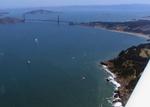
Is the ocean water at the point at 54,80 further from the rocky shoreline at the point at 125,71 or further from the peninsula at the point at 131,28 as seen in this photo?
the peninsula at the point at 131,28

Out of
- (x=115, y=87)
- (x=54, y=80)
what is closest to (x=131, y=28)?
(x=54, y=80)

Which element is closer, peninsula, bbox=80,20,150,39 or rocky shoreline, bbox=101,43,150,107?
rocky shoreline, bbox=101,43,150,107

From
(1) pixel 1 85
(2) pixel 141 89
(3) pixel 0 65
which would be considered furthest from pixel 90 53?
(2) pixel 141 89

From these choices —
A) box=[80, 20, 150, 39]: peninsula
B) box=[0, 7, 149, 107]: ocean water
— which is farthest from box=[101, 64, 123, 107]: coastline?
box=[80, 20, 150, 39]: peninsula

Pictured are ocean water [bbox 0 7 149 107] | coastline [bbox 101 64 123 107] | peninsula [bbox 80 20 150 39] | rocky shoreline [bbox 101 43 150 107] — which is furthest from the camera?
peninsula [bbox 80 20 150 39]

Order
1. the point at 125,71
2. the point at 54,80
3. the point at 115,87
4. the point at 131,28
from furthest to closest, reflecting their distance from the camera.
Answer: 1. the point at 131,28
2. the point at 125,71
3. the point at 54,80
4. the point at 115,87

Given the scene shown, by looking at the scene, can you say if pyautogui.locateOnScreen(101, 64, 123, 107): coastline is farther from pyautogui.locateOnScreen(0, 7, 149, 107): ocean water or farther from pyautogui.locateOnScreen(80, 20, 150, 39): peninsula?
pyautogui.locateOnScreen(80, 20, 150, 39): peninsula

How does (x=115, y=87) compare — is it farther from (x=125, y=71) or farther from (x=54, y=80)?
(x=54, y=80)

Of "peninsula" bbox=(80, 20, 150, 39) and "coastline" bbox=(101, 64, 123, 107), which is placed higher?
"coastline" bbox=(101, 64, 123, 107)

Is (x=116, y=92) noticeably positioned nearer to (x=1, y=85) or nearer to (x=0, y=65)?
(x=1, y=85)
